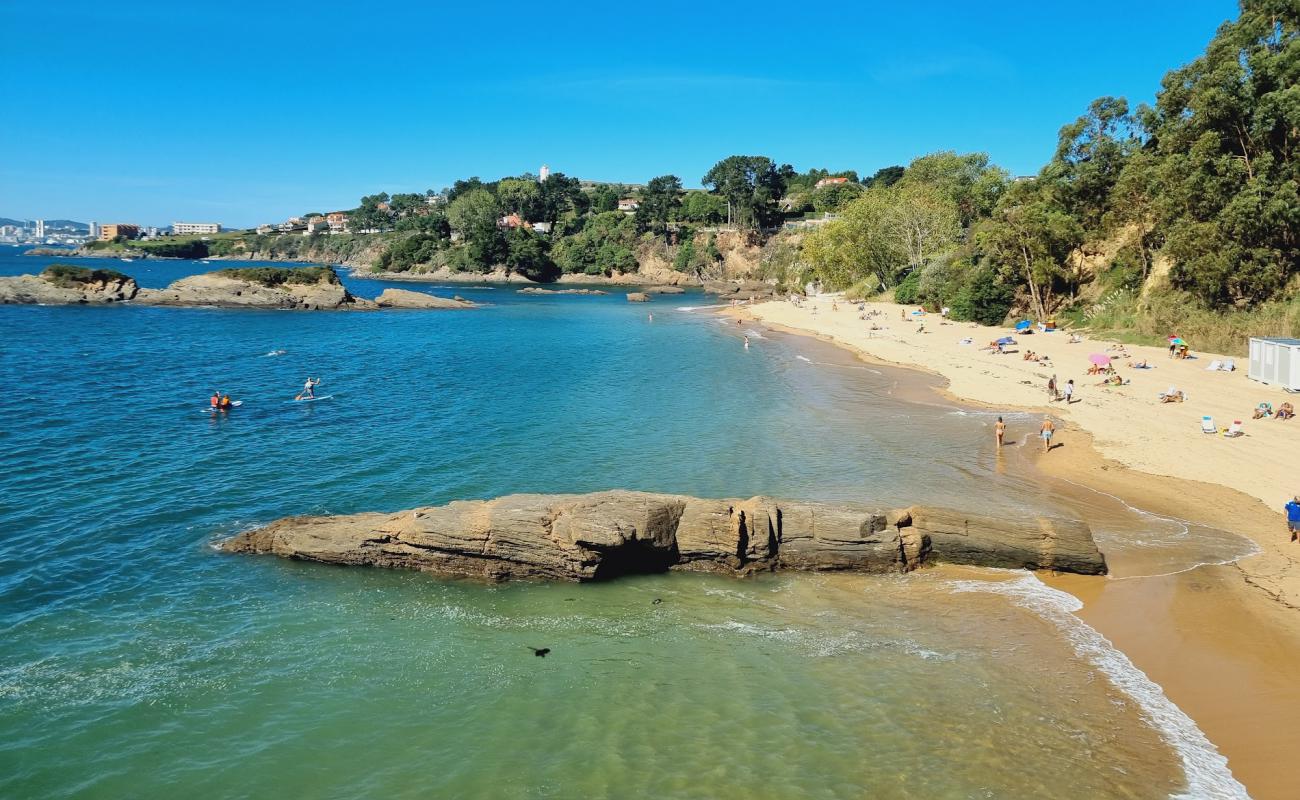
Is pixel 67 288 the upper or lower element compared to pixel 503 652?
upper

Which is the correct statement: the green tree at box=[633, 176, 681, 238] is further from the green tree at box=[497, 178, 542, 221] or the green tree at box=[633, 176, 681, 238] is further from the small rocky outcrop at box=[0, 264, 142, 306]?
the small rocky outcrop at box=[0, 264, 142, 306]

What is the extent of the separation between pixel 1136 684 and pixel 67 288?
106 m

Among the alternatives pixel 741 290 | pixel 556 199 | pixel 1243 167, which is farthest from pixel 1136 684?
pixel 556 199

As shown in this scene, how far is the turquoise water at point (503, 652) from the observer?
10.4 m

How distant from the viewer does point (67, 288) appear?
8394cm

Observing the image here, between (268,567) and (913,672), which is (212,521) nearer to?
(268,567)

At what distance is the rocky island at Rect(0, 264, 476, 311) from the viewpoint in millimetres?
83688

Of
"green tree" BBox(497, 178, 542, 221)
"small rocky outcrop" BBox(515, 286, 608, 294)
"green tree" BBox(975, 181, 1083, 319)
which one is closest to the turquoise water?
"green tree" BBox(975, 181, 1083, 319)

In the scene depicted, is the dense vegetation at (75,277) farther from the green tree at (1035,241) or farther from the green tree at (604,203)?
the green tree at (604,203)

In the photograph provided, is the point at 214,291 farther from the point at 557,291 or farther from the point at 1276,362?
the point at 1276,362

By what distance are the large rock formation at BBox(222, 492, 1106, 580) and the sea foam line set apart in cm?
105

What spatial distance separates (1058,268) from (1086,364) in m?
17.0

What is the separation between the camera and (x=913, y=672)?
12.6 metres

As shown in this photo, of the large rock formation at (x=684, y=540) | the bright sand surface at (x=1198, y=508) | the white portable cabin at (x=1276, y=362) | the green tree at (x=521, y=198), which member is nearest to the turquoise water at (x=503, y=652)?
the large rock formation at (x=684, y=540)
